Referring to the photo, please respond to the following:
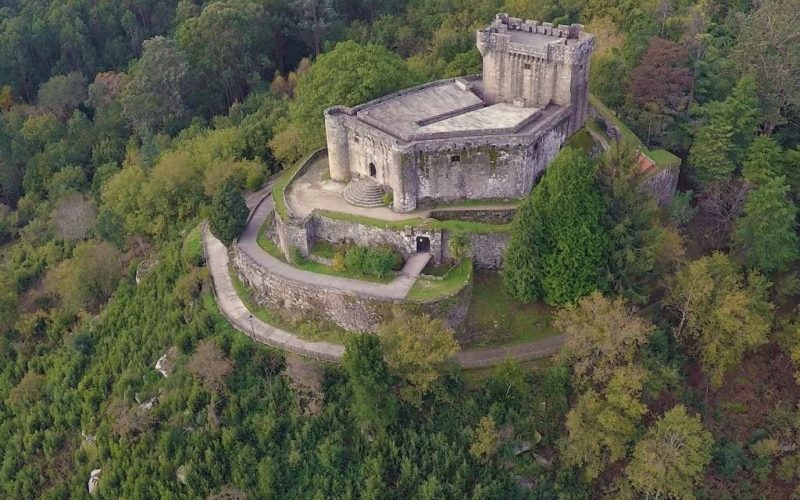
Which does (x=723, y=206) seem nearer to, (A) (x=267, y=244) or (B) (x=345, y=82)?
(B) (x=345, y=82)

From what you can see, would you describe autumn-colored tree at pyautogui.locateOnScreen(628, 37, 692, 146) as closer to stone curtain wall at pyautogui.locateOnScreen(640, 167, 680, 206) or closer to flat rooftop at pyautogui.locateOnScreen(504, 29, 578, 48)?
stone curtain wall at pyautogui.locateOnScreen(640, 167, 680, 206)

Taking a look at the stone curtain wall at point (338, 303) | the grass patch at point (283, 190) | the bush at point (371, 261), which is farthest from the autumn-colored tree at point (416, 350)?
the grass patch at point (283, 190)

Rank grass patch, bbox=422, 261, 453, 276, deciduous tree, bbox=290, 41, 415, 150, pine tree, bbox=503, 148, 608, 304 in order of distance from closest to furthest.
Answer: pine tree, bbox=503, 148, 608, 304
grass patch, bbox=422, 261, 453, 276
deciduous tree, bbox=290, 41, 415, 150

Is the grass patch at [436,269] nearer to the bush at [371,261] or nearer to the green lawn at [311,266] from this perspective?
the bush at [371,261]

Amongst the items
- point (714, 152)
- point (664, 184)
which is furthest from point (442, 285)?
point (714, 152)

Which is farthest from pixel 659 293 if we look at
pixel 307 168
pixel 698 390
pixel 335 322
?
pixel 307 168

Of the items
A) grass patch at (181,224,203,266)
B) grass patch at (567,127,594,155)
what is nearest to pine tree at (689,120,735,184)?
grass patch at (567,127,594,155)
